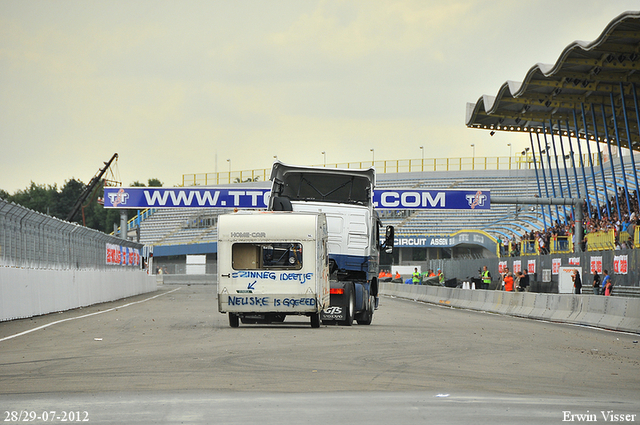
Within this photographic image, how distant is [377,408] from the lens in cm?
809

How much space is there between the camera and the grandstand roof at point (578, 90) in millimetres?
39781

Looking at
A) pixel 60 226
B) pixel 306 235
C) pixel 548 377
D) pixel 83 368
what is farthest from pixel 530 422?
pixel 60 226

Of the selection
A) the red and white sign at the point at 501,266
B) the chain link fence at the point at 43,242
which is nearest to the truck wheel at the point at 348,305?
the chain link fence at the point at 43,242

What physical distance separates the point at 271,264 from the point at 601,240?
2416cm

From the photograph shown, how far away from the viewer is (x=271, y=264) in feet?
63.2

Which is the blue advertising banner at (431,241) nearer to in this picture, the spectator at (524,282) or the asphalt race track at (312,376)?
the spectator at (524,282)

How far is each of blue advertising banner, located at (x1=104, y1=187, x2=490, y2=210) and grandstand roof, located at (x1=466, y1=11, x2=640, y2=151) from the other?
544 centimetres

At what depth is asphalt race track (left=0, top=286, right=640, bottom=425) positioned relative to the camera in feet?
25.6

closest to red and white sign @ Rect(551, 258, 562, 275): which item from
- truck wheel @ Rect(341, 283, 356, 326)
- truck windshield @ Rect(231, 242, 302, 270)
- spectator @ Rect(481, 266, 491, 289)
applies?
spectator @ Rect(481, 266, 491, 289)

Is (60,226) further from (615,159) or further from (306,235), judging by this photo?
(615,159)

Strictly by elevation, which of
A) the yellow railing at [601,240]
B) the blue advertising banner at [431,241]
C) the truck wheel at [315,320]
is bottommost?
the truck wheel at [315,320]

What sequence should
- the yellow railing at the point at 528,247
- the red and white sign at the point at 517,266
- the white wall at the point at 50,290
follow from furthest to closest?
the yellow railing at the point at 528,247, the red and white sign at the point at 517,266, the white wall at the point at 50,290

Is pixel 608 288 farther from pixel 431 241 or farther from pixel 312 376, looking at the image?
pixel 431 241

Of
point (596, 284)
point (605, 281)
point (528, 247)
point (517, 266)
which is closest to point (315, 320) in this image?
point (605, 281)
